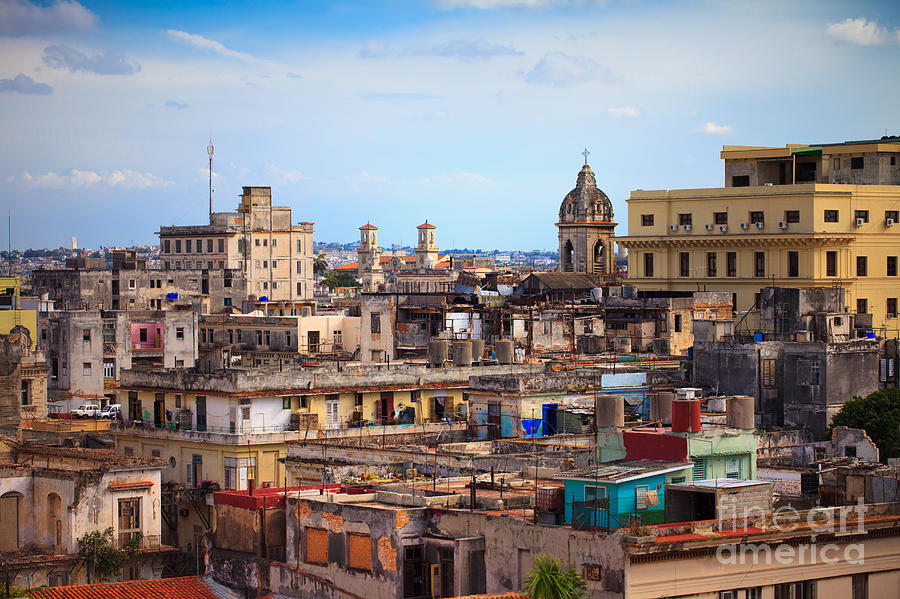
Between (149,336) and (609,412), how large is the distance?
2133 inches

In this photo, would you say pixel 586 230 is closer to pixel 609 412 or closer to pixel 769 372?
pixel 769 372

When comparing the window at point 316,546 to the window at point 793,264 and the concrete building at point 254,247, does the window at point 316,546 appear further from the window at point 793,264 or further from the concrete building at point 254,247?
the concrete building at point 254,247

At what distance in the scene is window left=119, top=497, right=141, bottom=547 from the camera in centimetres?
4519

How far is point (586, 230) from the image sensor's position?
10750 centimetres

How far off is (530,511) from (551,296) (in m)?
57.0

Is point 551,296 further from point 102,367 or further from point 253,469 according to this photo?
point 253,469

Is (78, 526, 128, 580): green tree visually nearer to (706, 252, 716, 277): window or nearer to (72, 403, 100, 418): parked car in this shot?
(72, 403, 100, 418): parked car

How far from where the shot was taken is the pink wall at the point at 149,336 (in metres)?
90.1

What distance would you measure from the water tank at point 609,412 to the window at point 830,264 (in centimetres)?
3298

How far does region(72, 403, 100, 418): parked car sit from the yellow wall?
27.7 metres

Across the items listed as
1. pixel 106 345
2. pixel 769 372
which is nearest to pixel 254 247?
pixel 106 345

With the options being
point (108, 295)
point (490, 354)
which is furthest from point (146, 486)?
point (108, 295)

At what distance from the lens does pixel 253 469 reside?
2041 inches

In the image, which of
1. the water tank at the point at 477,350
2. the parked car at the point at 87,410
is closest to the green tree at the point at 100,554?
the water tank at the point at 477,350
